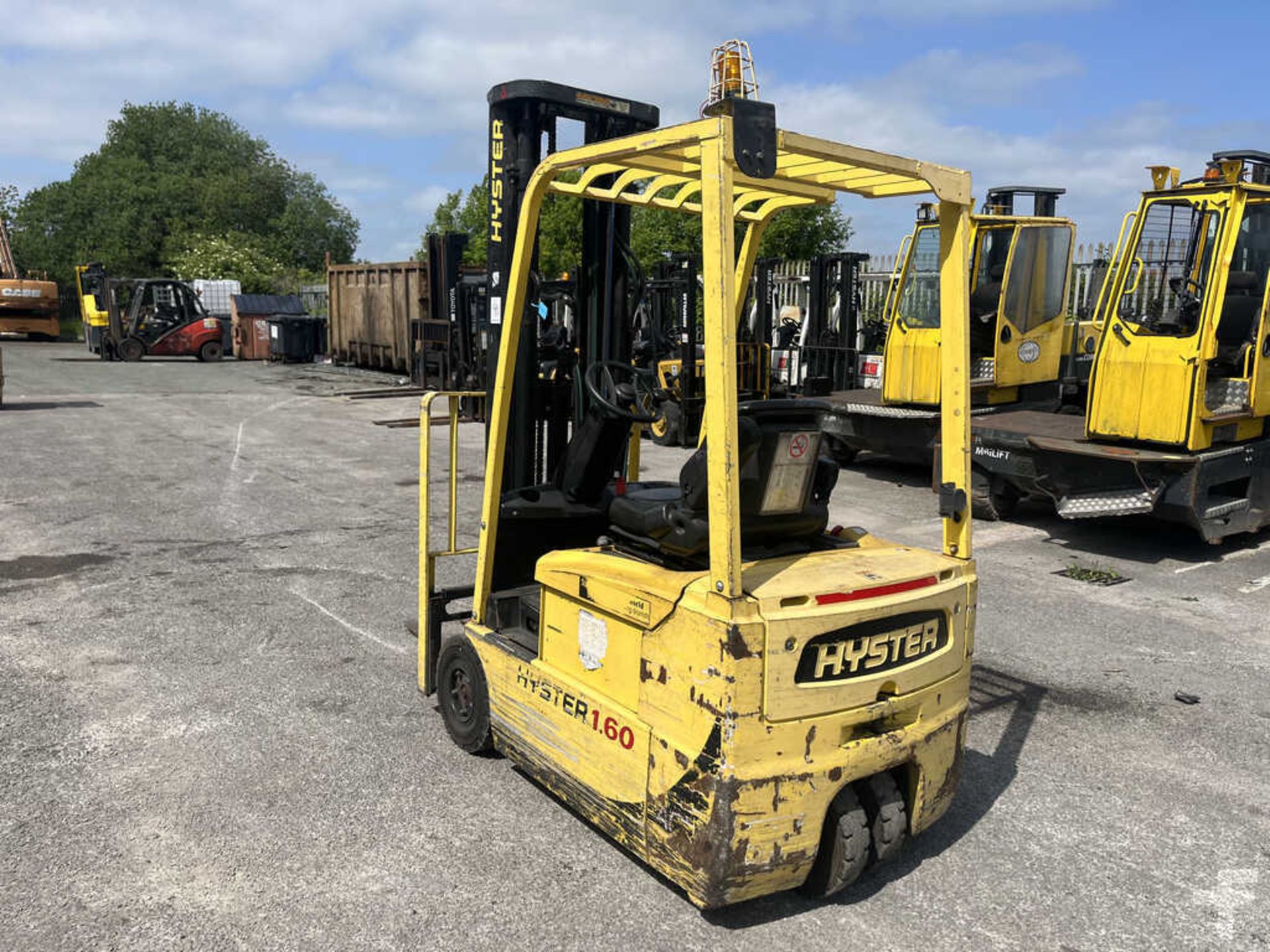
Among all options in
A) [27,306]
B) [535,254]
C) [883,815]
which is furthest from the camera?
[27,306]

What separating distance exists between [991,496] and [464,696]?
22.4 feet

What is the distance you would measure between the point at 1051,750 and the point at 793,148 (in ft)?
10.7

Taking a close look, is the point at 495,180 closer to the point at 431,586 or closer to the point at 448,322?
the point at 431,586

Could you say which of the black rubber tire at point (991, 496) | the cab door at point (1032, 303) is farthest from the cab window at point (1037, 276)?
the black rubber tire at point (991, 496)

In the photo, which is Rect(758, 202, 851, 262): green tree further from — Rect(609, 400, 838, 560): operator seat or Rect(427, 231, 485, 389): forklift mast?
Rect(609, 400, 838, 560): operator seat

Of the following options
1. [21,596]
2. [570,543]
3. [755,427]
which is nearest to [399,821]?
[570,543]

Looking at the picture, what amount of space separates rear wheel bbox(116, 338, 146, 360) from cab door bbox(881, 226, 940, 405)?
77.5 ft

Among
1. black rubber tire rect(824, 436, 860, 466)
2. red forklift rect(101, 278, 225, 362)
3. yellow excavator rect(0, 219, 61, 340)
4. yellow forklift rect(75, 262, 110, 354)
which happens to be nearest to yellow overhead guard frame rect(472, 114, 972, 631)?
black rubber tire rect(824, 436, 860, 466)

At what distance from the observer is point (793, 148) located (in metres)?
3.06

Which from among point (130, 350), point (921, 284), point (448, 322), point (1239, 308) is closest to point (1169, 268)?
point (1239, 308)

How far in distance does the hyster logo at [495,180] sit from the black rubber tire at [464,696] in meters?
1.90

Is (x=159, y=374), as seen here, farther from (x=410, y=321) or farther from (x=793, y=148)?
(x=793, y=148)

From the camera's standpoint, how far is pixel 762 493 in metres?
3.48

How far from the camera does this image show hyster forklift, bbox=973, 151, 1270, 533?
8.07 metres
